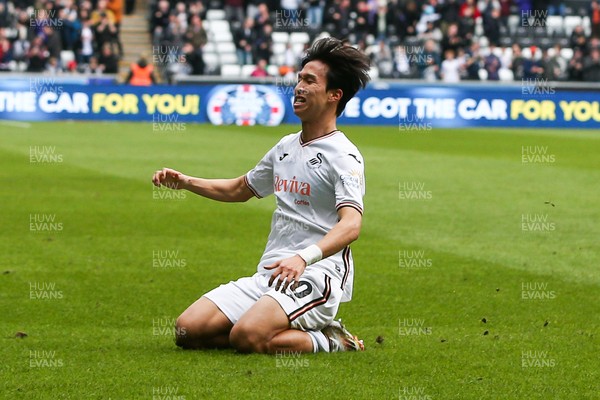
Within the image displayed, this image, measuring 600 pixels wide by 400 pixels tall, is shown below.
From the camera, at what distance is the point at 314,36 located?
136 feet

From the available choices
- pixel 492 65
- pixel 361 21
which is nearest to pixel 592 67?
pixel 492 65

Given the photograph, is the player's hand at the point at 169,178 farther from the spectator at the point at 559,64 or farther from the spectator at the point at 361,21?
the spectator at the point at 361,21

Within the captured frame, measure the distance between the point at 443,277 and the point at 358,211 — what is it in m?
4.05

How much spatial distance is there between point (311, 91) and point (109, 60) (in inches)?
1266

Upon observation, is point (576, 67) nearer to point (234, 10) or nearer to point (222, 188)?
point (234, 10)

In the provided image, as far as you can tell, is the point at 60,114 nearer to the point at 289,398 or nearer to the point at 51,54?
the point at 51,54

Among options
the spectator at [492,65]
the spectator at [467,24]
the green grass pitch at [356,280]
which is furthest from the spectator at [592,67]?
the green grass pitch at [356,280]

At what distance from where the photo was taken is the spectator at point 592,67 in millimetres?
39500

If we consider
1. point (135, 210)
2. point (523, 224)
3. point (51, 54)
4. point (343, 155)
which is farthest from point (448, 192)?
point (51, 54)

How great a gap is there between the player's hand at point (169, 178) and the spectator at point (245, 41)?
3312 cm

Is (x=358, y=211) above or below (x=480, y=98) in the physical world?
above

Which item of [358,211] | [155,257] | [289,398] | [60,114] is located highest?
[358,211]

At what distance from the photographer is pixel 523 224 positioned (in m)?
14.2

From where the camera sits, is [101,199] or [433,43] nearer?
[101,199]
